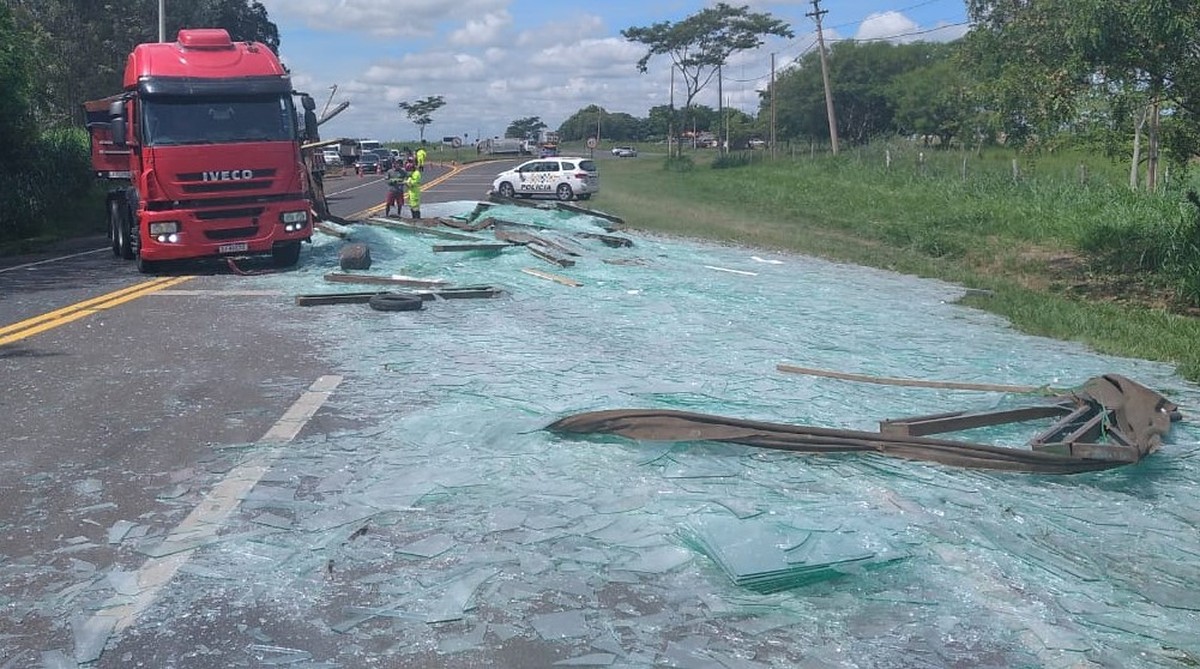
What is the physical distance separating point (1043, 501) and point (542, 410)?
342 centimetres

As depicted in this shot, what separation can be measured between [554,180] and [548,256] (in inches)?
846

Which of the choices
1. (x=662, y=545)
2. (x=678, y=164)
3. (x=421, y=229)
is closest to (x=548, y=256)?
(x=421, y=229)

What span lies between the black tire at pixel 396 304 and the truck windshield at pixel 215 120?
179 inches

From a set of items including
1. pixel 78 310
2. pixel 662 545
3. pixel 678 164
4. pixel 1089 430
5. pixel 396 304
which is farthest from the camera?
pixel 678 164

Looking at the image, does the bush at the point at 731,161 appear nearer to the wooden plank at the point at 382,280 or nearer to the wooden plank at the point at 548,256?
the wooden plank at the point at 548,256

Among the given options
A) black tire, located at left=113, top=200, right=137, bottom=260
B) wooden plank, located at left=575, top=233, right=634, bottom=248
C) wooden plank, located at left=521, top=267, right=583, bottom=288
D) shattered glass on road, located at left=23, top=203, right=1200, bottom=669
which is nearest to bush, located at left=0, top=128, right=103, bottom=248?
black tire, located at left=113, top=200, right=137, bottom=260

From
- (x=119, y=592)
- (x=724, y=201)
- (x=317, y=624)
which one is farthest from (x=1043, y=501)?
(x=724, y=201)

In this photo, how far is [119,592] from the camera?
4.73m

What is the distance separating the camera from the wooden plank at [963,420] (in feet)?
22.8

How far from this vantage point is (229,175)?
619 inches

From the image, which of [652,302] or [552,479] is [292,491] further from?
[652,302]

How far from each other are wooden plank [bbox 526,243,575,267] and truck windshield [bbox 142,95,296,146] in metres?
4.14

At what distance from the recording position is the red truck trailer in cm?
1544

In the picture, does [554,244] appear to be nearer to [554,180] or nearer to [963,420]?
[963,420]
